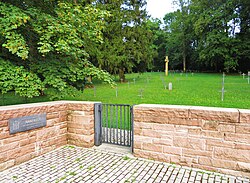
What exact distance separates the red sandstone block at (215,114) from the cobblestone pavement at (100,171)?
2.86ft

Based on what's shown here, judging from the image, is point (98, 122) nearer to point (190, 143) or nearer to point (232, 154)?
point (190, 143)

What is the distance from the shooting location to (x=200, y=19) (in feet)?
98.9

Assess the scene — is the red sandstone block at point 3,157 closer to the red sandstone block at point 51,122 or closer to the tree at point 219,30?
the red sandstone block at point 51,122

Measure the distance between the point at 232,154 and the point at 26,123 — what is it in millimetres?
3596

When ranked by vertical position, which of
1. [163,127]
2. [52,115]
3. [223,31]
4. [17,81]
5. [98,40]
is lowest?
[163,127]

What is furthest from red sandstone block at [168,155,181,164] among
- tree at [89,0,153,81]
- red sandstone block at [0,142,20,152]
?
tree at [89,0,153,81]

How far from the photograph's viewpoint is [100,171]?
321cm

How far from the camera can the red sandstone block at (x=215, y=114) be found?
310 cm

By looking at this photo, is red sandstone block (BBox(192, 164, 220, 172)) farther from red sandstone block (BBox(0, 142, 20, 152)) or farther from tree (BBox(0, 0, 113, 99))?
tree (BBox(0, 0, 113, 99))

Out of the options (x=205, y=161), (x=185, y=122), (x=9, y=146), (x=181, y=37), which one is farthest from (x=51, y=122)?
(x=181, y=37)

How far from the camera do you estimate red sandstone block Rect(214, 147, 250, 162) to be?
305 cm

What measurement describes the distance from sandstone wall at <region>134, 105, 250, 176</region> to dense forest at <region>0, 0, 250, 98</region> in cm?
278

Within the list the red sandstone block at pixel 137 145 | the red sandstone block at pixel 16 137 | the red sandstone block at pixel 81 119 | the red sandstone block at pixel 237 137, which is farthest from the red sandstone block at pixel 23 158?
the red sandstone block at pixel 237 137

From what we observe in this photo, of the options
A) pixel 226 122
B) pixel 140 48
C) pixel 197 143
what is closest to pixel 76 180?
pixel 197 143
